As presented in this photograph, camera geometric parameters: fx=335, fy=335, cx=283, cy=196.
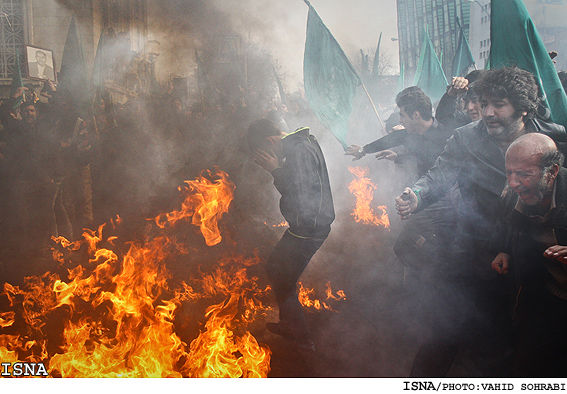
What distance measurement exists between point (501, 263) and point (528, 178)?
632 millimetres

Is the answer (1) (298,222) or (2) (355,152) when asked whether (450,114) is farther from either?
(1) (298,222)

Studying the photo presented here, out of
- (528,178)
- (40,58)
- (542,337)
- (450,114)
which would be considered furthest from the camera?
(40,58)

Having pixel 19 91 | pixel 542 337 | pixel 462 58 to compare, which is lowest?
pixel 542 337

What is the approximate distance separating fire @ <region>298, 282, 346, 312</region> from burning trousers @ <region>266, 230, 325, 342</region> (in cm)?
40

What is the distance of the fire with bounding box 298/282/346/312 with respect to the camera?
3.34m

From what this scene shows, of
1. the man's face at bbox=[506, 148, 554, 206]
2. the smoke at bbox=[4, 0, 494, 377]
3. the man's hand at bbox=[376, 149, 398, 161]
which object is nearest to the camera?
the man's face at bbox=[506, 148, 554, 206]

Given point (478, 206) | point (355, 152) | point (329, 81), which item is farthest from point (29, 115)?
point (478, 206)

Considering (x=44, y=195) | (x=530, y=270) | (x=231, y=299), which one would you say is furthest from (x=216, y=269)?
(x=530, y=270)

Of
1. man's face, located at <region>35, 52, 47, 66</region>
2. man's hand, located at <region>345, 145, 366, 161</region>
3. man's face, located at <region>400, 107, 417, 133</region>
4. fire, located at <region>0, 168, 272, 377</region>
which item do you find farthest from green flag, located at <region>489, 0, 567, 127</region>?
man's face, located at <region>35, 52, 47, 66</region>

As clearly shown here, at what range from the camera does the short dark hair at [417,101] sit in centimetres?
324

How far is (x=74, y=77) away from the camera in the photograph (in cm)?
431

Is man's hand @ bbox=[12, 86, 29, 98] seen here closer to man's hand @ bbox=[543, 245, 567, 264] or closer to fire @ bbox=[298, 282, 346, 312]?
fire @ bbox=[298, 282, 346, 312]

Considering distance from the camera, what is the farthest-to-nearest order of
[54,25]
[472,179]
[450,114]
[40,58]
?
[54,25] < [40,58] < [450,114] < [472,179]

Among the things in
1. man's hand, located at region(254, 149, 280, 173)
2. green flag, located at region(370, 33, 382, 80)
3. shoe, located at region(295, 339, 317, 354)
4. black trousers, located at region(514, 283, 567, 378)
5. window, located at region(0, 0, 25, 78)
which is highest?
window, located at region(0, 0, 25, 78)
